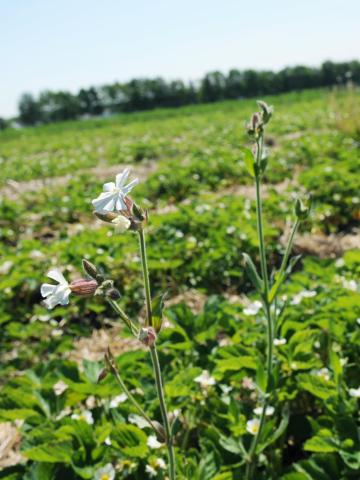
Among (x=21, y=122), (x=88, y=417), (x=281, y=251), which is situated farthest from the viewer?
(x=21, y=122)

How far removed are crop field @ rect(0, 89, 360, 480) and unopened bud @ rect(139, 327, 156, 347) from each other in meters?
0.31

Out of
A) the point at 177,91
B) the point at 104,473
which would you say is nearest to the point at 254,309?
the point at 104,473

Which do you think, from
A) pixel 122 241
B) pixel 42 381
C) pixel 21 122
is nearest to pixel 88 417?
pixel 42 381

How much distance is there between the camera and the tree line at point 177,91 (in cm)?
6562

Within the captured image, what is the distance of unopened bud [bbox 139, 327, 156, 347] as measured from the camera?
1.15m

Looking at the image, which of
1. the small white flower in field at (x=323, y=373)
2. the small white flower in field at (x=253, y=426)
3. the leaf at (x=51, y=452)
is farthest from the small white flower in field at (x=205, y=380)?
the leaf at (x=51, y=452)

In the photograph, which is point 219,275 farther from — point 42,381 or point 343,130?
point 343,130

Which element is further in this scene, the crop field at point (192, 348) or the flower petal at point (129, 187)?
the crop field at point (192, 348)

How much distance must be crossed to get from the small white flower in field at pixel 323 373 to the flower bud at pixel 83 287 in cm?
131

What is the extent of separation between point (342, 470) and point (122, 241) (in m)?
3.31

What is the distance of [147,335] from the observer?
116cm

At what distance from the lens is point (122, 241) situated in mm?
4719

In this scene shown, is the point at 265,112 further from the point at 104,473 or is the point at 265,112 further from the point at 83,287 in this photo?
the point at 104,473

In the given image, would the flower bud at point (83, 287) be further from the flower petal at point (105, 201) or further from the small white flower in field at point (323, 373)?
the small white flower in field at point (323, 373)
